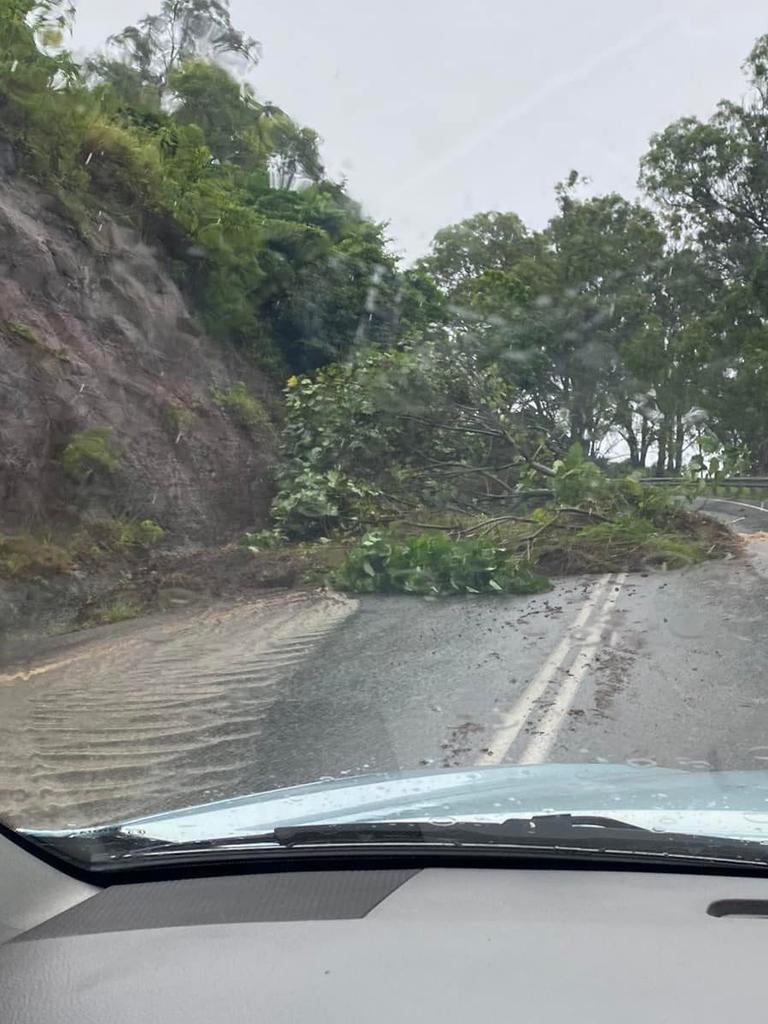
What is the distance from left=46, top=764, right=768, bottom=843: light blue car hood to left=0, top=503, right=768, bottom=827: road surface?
173 cm

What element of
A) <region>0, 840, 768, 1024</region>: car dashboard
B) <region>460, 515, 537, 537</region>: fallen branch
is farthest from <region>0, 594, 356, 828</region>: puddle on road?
<region>460, 515, 537, 537</region>: fallen branch

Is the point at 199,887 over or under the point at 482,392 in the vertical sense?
under

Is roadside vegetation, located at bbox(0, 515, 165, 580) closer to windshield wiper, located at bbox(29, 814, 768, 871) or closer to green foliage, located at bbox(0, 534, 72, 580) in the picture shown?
green foliage, located at bbox(0, 534, 72, 580)

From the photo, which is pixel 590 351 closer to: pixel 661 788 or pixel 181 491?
pixel 181 491

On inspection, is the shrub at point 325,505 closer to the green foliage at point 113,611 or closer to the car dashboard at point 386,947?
the green foliage at point 113,611

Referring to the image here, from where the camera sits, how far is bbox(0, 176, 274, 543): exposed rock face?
12.2 metres

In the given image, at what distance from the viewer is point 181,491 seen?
13.6m

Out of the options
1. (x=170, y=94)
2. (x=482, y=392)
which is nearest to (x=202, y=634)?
(x=482, y=392)

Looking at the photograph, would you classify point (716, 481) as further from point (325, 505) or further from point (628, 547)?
point (325, 505)

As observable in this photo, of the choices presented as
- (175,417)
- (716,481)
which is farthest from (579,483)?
(175,417)

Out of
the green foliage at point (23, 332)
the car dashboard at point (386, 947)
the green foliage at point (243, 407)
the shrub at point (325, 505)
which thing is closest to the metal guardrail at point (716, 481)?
the shrub at point (325, 505)

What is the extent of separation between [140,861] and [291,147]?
1424 cm

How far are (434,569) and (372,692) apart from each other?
Result: 3658 mm

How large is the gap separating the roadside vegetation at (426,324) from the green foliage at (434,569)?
0.02 m
